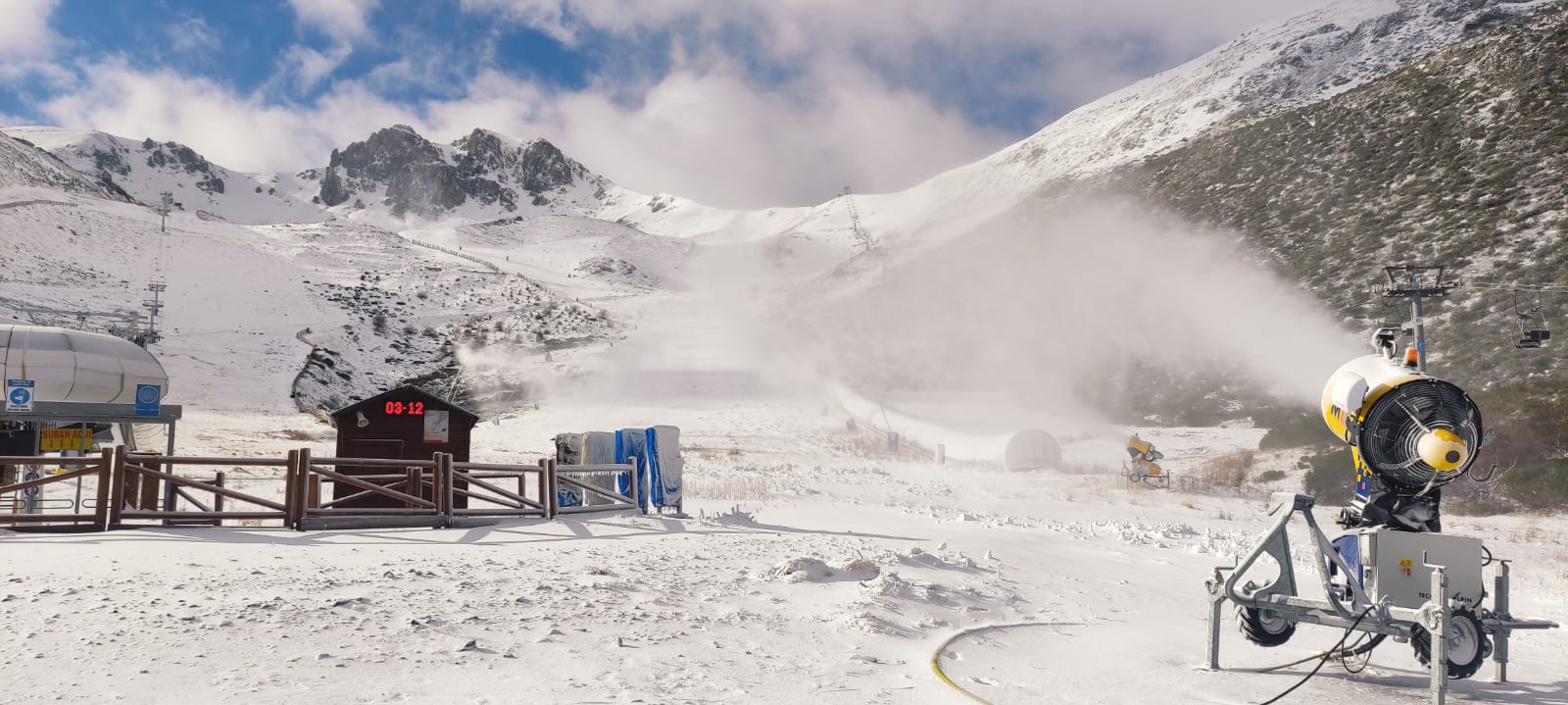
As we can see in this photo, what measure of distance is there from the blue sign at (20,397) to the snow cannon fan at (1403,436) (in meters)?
22.1

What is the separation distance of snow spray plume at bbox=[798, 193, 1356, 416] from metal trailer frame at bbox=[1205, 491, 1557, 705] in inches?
1943

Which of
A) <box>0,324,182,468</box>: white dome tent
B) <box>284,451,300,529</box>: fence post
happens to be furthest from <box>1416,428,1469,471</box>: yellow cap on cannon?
<box>0,324,182,468</box>: white dome tent

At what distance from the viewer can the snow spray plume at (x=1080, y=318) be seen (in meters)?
66.2

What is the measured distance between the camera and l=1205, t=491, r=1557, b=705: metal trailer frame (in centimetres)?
725

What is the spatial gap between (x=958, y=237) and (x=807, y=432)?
8459 centimetres

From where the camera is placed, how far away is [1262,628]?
27.9ft

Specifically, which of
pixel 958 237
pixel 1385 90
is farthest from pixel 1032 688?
pixel 958 237

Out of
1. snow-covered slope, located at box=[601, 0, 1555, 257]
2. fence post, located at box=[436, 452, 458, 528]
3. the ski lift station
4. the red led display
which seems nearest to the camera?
fence post, located at box=[436, 452, 458, 528]

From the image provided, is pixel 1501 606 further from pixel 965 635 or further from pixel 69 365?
pixel 69 365

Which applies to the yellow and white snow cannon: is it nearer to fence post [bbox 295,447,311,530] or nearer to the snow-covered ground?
the snow-covered ground

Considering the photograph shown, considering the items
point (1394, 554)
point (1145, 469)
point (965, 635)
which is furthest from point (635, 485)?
point (1145, 469)

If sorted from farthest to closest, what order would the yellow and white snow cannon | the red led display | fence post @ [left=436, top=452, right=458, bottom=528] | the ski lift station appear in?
the yellow and white snow cannon < the red led display < the ski lift station < fence post @ [left=436, top=452, right=458, bottom=528]

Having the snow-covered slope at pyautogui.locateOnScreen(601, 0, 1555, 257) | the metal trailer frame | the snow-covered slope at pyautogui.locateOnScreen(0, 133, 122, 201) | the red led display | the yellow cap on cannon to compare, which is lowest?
the metal trailer frame

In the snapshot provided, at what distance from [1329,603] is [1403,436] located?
2.07 m
